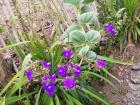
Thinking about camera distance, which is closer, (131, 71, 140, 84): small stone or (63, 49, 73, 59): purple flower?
(63, 49, 73, 59): purple flower

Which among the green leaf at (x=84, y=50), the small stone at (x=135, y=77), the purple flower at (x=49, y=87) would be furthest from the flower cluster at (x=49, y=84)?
the small stone at (x=135, y=77)

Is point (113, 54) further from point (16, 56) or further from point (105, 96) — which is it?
point (16, 56)

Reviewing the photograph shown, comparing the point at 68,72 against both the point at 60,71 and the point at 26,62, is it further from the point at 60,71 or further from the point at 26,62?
the point at 26,62

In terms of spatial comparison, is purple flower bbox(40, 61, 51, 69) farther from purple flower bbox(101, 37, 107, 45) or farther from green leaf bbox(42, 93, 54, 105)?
purple flower bbox(101, 37, 107, 45)

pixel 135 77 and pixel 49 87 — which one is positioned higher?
pixel 49 87

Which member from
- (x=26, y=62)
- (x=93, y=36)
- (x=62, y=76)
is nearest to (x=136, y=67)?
(x=93, y=36)

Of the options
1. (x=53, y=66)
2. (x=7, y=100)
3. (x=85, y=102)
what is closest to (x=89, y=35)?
(x=53, y=66)

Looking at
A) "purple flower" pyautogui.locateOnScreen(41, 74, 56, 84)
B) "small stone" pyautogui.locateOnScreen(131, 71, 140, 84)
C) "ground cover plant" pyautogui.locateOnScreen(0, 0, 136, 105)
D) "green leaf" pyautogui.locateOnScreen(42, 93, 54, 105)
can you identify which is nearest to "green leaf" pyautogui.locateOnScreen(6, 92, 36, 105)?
"ground cover plant" pyautogui.locateOnScreen(0, 0, 136, 105)
